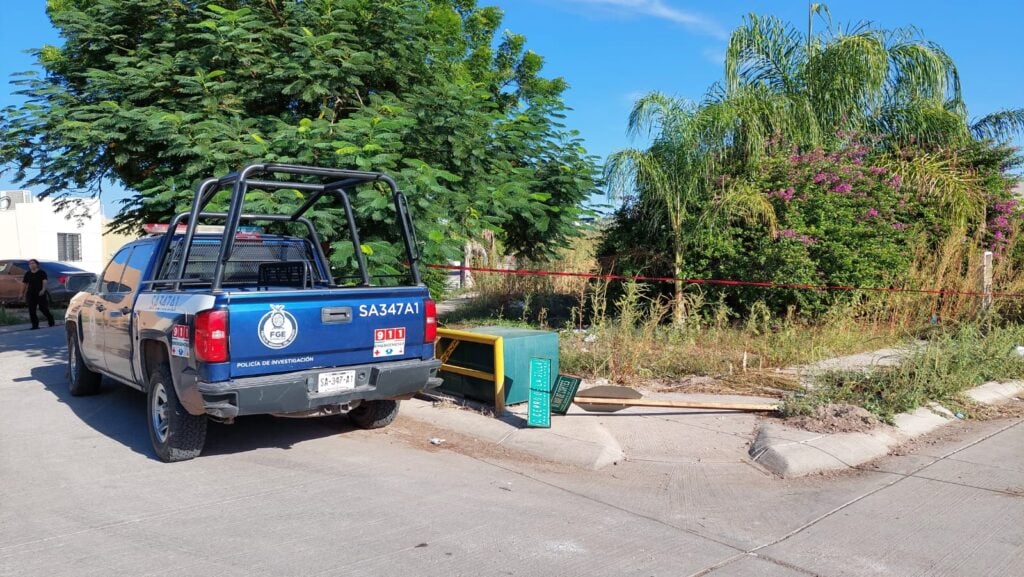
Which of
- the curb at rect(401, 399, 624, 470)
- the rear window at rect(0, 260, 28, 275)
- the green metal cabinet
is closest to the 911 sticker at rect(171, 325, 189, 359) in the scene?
the curb at rect(401, 399, 624, 470)

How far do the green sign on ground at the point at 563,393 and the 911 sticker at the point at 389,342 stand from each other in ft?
5.15

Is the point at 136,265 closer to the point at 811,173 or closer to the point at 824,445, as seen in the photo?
the point at 824,445

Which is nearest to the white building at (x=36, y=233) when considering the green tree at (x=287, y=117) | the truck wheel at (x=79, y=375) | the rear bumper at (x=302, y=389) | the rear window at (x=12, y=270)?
the rear window at (x=12, y=270)

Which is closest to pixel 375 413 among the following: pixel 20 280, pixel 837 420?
pixel 837 420

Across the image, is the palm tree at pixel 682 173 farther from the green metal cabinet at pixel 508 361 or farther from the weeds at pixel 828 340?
the green metal cabinet at pixel 508 361

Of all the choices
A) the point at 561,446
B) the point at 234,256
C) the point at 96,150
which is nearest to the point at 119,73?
the point at 96,150

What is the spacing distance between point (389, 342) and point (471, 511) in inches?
72.9

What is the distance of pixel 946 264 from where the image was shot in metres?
12.8

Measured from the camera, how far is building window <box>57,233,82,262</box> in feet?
123

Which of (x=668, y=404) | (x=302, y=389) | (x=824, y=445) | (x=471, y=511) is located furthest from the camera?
(x=668, y=404)

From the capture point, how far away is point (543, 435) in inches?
274

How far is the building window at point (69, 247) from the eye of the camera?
37.5m

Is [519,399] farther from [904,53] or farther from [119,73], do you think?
[904,53]

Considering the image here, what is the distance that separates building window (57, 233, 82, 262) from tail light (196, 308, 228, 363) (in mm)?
36973
